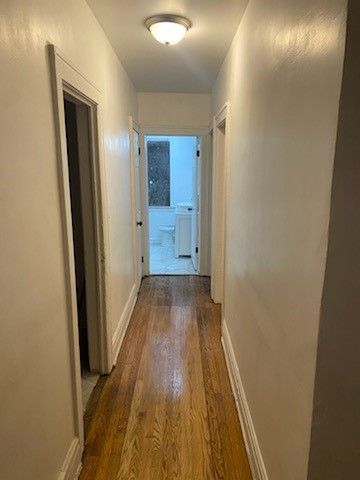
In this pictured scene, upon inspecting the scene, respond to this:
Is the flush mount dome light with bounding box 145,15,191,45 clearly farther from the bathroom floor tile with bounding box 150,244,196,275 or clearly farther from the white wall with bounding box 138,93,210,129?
the bathroom floor tile with bounding box 150,244,196,275

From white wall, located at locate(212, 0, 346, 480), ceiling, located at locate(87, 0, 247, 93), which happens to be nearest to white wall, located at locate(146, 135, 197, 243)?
ceiling, located at locate(87, 0, 247, 93)

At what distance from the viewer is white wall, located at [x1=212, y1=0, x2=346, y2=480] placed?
0.91 m

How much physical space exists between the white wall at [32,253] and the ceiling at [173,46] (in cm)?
40

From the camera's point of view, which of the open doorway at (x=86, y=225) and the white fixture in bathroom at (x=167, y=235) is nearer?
the open doorway at (x=86, y=225)

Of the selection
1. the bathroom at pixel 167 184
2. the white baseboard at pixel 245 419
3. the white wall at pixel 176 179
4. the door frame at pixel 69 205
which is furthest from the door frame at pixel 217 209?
the white wall at pixel 176 179

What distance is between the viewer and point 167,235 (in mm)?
7027

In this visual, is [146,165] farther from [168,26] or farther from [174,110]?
[168,26]

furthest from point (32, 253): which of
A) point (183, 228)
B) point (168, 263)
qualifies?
point (183, 228)

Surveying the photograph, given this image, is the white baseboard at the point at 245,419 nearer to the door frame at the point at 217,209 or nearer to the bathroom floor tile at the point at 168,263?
the door frame at the point at 217,209

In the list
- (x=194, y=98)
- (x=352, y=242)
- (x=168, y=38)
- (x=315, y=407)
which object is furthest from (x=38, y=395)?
(x=194, y=98)

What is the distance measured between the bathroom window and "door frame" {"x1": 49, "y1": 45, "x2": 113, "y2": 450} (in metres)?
4.68

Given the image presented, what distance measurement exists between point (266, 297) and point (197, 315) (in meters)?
2.14

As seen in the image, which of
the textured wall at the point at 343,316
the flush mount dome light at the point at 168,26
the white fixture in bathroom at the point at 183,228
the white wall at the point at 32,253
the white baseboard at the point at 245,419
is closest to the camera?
the textured wall at the point at 343,316

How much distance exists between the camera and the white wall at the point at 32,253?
3.43ft
